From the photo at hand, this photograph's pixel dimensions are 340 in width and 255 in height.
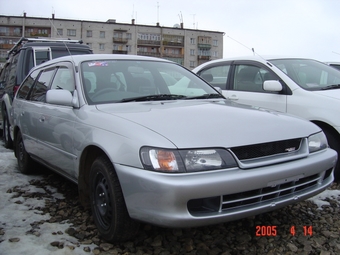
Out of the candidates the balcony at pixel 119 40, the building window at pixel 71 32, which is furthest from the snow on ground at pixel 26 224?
the balcony at pixel 119 40

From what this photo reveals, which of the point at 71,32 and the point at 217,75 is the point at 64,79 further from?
the point at 71,32

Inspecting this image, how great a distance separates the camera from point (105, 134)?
2.74 m

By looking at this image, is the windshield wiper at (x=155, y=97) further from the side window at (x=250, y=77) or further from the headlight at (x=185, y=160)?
the side window at (x=250, y=77)

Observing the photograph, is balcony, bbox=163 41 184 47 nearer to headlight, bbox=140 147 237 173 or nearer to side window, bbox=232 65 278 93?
side window, bbox=232 65 278 93

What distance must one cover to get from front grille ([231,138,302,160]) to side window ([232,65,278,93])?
242 centimetres

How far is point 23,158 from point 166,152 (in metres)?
3.24

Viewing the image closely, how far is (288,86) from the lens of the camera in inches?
188

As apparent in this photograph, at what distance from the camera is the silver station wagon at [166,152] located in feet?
7.57

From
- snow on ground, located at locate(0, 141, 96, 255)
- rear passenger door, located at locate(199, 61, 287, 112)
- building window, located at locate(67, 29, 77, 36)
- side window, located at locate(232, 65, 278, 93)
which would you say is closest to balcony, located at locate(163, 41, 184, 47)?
building window, located at locate(67, 29, 77, 36)

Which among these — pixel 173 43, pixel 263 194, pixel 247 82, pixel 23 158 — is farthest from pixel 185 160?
pixel 173 43

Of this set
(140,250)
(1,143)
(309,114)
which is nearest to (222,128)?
(140,250)

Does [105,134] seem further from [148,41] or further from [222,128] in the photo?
[148,41]

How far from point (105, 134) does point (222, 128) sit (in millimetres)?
879

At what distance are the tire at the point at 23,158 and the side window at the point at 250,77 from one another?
3.14 m
